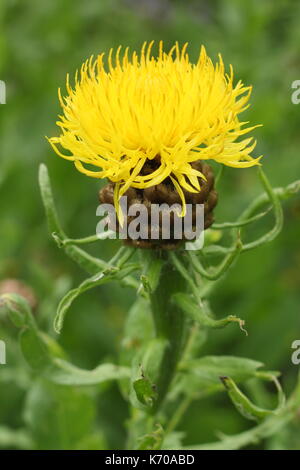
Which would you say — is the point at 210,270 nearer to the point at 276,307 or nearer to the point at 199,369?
the point at 199,369

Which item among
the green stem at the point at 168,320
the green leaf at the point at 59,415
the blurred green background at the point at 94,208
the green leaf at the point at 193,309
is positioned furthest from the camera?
the blurred green background at the point at 94,208

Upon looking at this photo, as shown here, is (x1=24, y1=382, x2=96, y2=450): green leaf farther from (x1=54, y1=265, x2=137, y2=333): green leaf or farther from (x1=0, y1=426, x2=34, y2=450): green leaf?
(x1=54, y1=265, x2=137, y2=333): green leaf

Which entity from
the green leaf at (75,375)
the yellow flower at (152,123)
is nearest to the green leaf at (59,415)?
the green leaf at (75,375)

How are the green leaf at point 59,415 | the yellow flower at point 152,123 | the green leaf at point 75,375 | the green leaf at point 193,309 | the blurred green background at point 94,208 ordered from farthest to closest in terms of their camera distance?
the blurred green background at point 94,208, the green leaf at point 59,415, the green leaf at point 75,375, the green leaf at point 193,309, the yellow flower at point 152,123

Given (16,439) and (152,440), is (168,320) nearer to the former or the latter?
(152,440)

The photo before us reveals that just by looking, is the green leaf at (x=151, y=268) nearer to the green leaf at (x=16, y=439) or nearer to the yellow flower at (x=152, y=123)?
the yellow flower at (x=152, y=123)

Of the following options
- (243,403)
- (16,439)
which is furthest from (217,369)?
(16,439)
